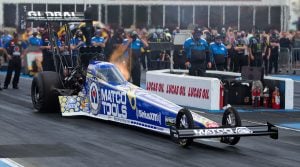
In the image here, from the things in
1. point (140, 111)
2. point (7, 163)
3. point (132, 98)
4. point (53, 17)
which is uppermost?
point (53, 17)

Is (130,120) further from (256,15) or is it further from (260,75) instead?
(256,15)

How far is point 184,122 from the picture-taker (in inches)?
507

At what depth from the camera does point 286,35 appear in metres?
34.8

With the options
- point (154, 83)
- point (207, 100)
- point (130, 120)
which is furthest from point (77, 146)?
point (154, 83)

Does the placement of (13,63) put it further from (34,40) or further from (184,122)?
(184,122)

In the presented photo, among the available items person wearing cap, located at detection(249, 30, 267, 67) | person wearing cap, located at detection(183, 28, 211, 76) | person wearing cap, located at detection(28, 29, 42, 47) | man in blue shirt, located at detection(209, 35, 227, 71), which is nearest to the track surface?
person wearing cap, located at detection(183, 28, 211, 76)

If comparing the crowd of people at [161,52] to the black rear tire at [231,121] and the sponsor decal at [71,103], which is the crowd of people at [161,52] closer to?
the sponsor decal at [71,103]

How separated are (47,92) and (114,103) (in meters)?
2.71

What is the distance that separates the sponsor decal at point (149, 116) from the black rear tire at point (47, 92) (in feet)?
11.9

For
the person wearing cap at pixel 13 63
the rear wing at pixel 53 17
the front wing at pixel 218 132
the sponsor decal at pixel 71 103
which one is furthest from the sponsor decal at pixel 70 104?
the person wearing cap at pixel 13 63

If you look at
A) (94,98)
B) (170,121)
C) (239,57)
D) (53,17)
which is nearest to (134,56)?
(53,17)

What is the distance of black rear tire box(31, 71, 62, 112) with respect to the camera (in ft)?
56.8

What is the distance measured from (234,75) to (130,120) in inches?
287

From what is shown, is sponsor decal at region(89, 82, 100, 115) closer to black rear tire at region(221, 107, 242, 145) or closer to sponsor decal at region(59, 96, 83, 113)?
sponsor decal at region(59, 96, 83, 113)
